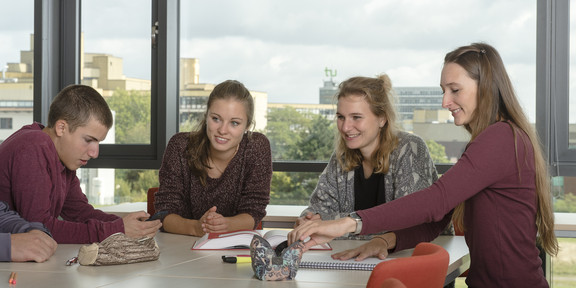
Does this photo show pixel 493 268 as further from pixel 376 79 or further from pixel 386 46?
pixel 386 46

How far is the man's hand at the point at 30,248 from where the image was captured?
6.49 ft

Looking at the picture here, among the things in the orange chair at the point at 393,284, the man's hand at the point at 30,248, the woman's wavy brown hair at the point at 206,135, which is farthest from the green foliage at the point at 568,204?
the orange chair at the point at 393,284

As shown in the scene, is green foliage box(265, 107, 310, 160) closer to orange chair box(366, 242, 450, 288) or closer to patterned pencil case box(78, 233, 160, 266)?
patterned pencil case box(78, 233, 160, 266)

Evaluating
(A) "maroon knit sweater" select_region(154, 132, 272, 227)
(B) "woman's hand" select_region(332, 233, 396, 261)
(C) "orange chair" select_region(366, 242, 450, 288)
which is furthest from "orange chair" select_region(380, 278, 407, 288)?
(A) "maroon knit sweater" select_region(154, 132, 272, 227)

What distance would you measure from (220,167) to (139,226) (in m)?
0.67

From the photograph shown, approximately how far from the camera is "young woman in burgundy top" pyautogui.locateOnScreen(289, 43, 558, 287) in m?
1.88

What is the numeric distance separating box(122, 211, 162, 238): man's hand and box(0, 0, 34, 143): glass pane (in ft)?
8.18

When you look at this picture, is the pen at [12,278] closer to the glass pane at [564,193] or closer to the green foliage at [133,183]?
the green foliage at [133,183]

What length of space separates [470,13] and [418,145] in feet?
5.32

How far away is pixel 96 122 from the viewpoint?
8.06 feet

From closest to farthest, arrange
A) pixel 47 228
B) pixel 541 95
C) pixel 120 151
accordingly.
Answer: pixel 47 228 → pixel 541 95 → pixel 120 151

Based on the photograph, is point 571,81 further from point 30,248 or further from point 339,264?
point 30,248

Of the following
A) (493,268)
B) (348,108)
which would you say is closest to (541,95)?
(348,108)

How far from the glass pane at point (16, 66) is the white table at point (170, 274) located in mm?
2720
